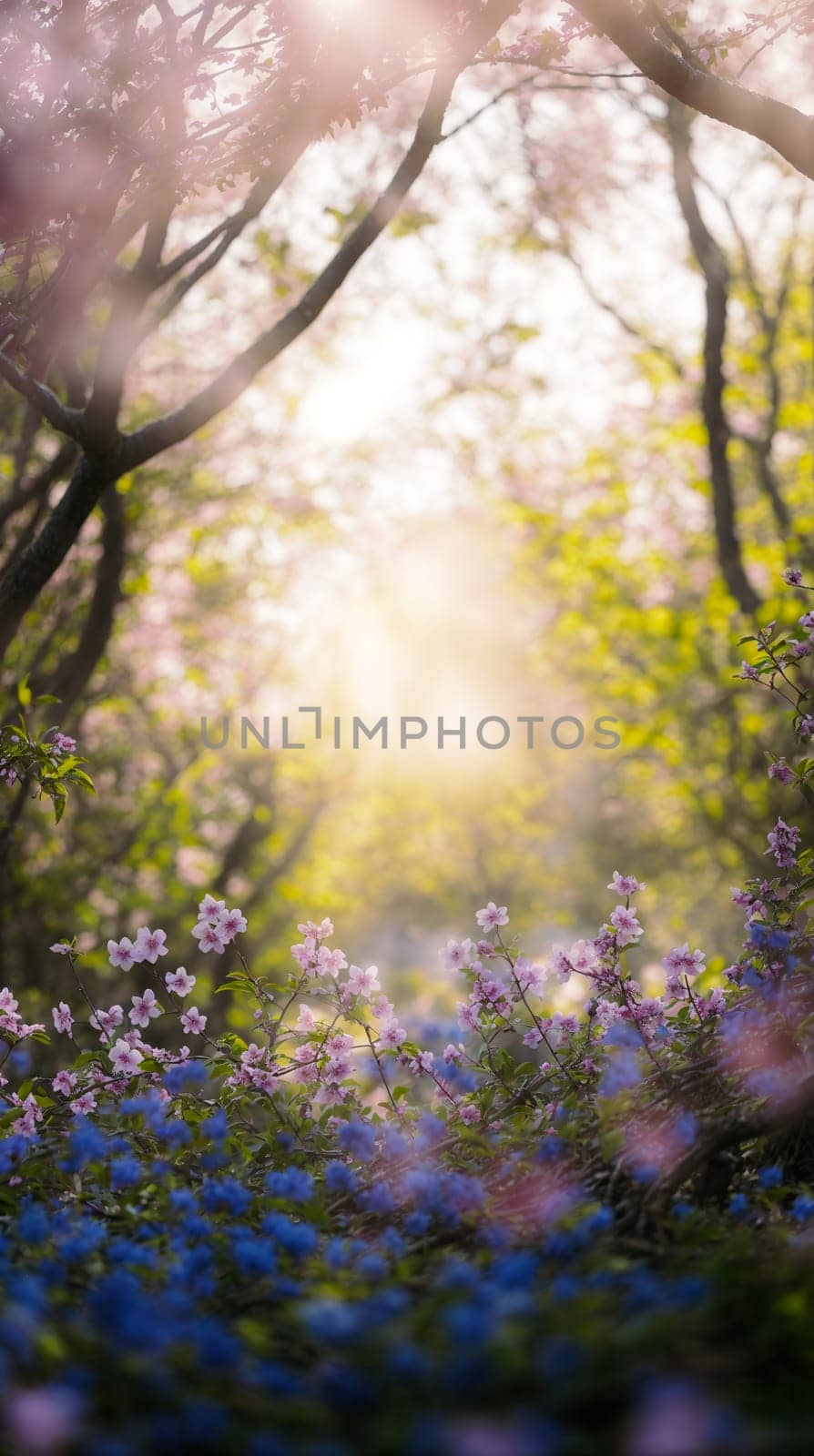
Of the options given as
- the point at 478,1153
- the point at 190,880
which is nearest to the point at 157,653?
the point at 190,880

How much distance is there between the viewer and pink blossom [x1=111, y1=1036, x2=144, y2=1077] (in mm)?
3363

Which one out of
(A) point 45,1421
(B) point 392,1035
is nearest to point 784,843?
(B) point 392,1035

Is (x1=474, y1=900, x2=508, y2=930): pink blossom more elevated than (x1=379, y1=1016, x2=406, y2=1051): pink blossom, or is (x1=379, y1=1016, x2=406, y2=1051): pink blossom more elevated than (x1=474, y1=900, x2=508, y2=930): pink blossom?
(x1=474, y1=900, x2=508, y2=930): pink blossom

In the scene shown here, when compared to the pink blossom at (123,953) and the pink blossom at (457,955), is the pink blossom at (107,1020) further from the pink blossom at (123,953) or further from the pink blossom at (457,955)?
the pink blossom at (457,955)

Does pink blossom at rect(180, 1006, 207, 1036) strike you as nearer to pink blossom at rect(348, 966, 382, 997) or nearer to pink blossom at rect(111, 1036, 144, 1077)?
pink blossom at rect(111, 1036, 144, 1077)

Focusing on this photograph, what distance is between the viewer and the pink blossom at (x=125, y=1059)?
132 inches

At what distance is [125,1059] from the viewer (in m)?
3.39

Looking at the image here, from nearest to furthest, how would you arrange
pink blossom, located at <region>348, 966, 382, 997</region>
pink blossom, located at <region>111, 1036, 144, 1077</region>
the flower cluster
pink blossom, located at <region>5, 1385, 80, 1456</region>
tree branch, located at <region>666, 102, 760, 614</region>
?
pink blossom, located at <region>5, 1385, 80, 1456</region>, the flower cluster, pink blossom, located at <region>111, 1036, 144, 1077</region>, pink blossom, located at <region>348, 966, 382, 997</region>, tree branch, located at <region>666, 102, 760, 614</region>

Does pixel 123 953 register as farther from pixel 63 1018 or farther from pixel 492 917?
pixel 492 917

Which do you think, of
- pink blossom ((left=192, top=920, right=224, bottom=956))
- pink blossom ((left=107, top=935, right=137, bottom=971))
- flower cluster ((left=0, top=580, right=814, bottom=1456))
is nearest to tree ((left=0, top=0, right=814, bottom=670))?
pink blossom ((left=107, top=935, right=137, bottom=971))

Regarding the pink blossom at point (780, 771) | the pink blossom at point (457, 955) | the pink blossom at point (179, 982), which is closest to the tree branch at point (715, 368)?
the pink blossom at point (780, 771)

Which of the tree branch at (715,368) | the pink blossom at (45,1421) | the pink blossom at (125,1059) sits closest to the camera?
the pink blossom at (45,1421)

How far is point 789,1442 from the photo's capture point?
4.64 feet

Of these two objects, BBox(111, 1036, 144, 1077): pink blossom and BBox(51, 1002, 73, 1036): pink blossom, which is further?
BBox(51, 1002, 73, 1036): pink blossom
